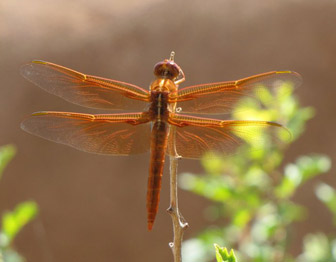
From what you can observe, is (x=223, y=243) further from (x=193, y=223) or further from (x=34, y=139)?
(x=34, y=139)

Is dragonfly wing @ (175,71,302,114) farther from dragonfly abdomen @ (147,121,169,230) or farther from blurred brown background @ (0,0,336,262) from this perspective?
blurred brown background @ (0,0,336,262)

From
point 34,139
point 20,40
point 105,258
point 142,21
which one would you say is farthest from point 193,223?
point 20,40

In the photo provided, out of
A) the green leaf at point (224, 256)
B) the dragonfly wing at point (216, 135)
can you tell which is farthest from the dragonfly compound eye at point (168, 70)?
the green leaf at point (224, 256)

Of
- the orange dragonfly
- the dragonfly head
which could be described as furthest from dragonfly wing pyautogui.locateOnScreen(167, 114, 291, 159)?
the dragonfly head

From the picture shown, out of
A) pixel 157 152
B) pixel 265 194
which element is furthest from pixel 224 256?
pixel 265 194

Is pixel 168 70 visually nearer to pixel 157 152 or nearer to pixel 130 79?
pixel 157 152

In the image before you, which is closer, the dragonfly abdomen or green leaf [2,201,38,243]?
the dragonfly abdomen

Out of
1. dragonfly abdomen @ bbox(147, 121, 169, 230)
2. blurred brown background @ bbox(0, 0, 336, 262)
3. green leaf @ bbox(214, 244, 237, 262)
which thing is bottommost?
green leaf @ bbox(214, 244, 237, 262)

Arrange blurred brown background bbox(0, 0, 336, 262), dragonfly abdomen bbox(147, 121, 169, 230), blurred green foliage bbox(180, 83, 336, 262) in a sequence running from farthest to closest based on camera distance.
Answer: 1. blurred brown background bbox(0, 0, 336, 262)
2. blurred green foliage bbox(180, 83, 336, 262)
3. dragonfly abdomen bbox(147, 121, 169, 230)
